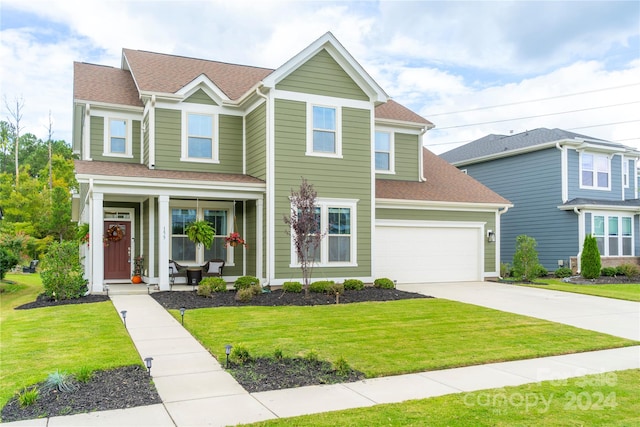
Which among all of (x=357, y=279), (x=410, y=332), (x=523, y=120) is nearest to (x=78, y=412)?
(x=410, y=332)

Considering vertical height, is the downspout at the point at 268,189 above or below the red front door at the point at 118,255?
above

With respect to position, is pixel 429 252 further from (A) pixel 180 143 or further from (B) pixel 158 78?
(B) pixel 158 78

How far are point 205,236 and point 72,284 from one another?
12.0 ft

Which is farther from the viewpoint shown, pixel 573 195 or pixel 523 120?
pixel 523 120

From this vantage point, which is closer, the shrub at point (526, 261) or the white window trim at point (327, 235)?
the white window trim at point (327, 235)

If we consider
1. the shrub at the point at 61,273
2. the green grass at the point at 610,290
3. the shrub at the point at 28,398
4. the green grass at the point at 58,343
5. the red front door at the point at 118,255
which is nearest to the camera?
the shrub at the point at 28,398

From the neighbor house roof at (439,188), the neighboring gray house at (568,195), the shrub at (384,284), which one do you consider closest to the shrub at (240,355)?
the shrub at (384,284)

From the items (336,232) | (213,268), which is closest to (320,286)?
(336,232)

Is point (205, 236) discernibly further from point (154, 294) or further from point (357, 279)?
point (357, 279)

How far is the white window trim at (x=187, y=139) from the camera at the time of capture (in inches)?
628

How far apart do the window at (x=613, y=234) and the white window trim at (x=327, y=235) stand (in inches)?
481

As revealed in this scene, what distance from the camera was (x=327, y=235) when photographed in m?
15.4

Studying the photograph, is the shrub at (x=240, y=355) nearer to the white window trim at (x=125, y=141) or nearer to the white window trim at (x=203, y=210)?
the white window trim at (x=203, y=210)

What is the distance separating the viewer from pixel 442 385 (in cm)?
632
